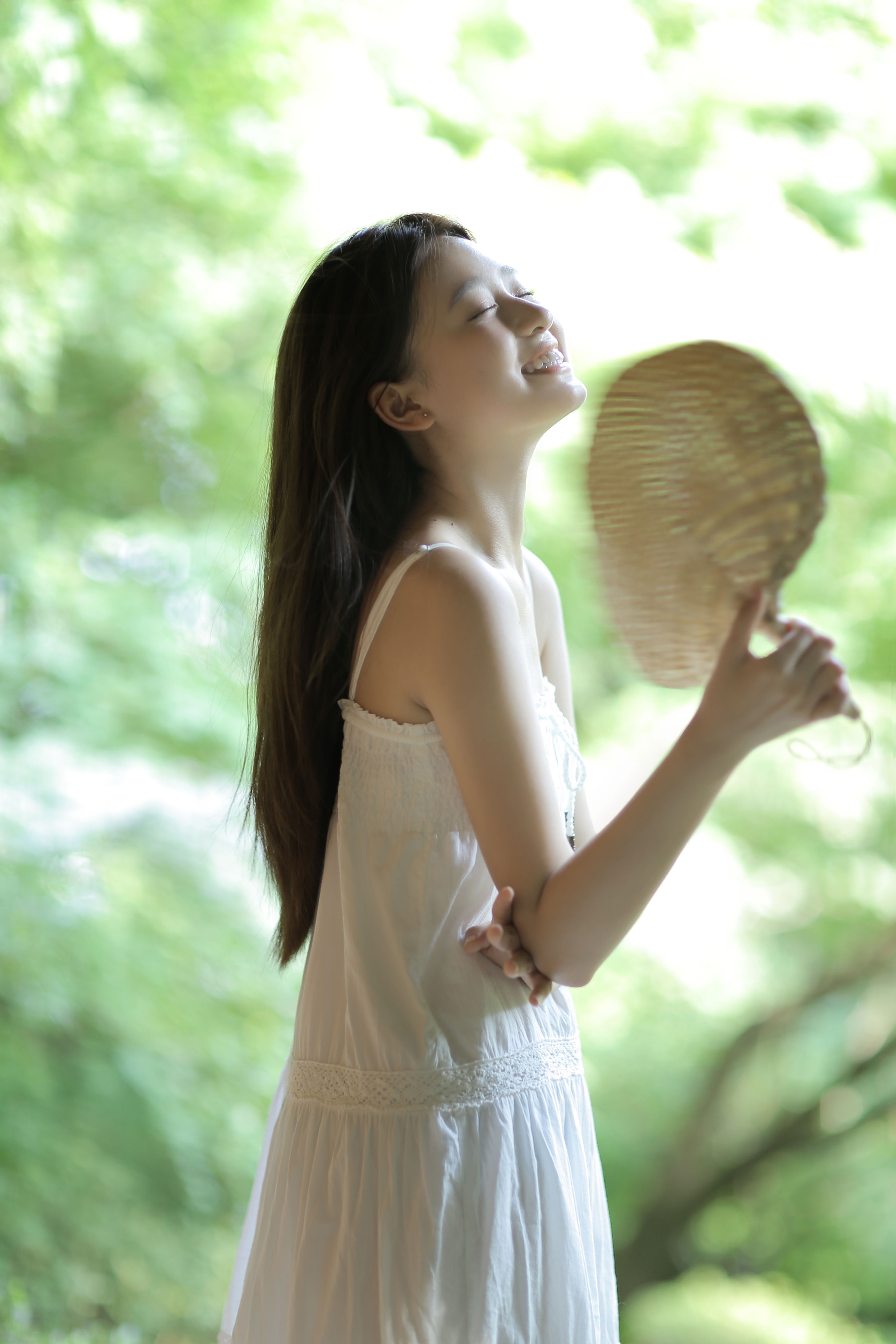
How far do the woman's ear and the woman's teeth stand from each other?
0.32 ft

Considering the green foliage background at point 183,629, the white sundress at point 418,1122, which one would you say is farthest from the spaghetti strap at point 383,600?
the green foliage background at point 183,629

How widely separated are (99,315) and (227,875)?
139 centimetres

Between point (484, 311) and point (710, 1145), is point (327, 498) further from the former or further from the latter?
point (710, 1145)

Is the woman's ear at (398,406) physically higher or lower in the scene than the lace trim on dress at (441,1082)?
higher

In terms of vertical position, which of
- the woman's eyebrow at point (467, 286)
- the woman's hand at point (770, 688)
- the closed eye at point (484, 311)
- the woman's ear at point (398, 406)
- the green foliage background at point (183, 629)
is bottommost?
the woman's hand at point (770, 688)

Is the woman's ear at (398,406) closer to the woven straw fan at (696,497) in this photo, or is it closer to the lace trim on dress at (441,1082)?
the woven straw fan at (696,497)

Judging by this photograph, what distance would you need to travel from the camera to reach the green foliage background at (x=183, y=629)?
2.60 meters

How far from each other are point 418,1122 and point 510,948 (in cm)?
17

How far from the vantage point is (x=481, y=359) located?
96 cm

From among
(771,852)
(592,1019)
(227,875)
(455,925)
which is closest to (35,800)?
(227,875)

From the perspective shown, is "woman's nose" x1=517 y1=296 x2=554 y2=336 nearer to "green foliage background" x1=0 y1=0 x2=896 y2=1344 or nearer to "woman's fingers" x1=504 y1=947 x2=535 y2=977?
"woman's fingers" x1=504 y1=947 x2=535 y2=977

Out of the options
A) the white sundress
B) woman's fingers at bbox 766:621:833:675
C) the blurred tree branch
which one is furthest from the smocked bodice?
the blurred tree branch

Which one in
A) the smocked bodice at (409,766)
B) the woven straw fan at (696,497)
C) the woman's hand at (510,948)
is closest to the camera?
the woven straw fan at (696,497)

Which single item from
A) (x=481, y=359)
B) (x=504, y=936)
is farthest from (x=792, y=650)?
(x=481, y=359)
